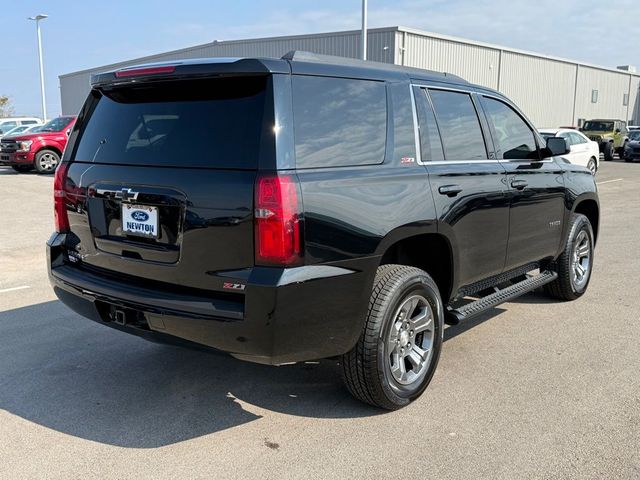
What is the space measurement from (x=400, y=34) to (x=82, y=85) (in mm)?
31934

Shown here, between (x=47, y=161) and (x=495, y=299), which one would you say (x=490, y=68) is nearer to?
(x=47, y=161)

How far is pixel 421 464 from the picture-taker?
310 centimetres

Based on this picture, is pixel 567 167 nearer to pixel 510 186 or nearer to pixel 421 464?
pixel 510 186

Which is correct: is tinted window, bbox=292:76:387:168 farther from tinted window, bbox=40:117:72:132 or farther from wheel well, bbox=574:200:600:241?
tinted window, bbox=40:117:72:132

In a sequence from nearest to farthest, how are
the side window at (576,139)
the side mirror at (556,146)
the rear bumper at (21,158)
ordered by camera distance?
1. the side mirror at (556,146)
2. the side window at (576,139)
3. the rear bumper at (21,158)

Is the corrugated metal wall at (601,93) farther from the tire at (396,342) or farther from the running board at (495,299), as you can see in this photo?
the tire at (396,342)

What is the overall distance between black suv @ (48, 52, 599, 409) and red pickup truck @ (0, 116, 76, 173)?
16.1m

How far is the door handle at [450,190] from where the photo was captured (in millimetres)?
3908

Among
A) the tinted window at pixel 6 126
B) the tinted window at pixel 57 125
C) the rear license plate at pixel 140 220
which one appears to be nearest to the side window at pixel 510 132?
the rear license plate at pixel 140 220

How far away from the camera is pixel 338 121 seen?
3.34 m

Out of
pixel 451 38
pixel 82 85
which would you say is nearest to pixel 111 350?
pixel 451 38

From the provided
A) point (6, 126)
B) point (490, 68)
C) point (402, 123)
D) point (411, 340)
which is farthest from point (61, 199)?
point (6, 126)

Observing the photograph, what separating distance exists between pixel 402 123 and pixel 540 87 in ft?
118

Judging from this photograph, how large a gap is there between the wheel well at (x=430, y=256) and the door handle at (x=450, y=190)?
28 centimetres
